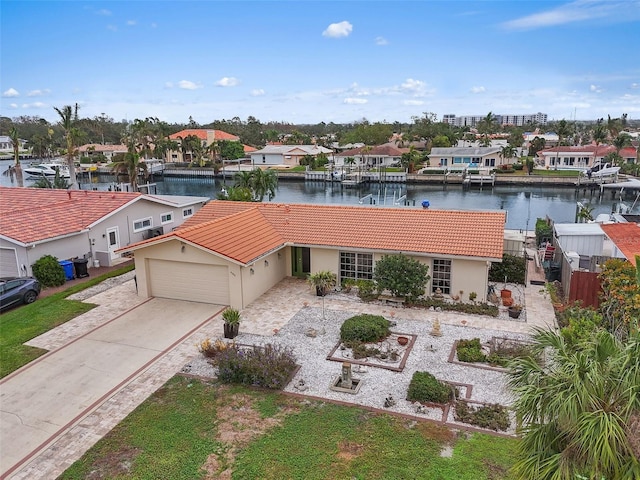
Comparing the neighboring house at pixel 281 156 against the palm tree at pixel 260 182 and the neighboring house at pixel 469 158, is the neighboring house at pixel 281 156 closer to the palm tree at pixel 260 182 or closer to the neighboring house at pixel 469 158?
the neighboring house at pixel 469 158

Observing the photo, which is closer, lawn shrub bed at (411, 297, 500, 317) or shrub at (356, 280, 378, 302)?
lawn shrub bed at (411, 297, 500, 317)

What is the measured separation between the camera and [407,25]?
26.3 metres

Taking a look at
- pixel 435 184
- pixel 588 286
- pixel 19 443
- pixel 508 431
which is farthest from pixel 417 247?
pixel 435 184

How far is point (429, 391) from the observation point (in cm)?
1125

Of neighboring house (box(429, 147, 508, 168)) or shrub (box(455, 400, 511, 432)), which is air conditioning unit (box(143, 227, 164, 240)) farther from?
neighboring house (box(429, 147, 508, 168))

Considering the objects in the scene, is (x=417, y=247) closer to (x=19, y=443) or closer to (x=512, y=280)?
(x=512, y=280)

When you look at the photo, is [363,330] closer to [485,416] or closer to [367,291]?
[367,291]

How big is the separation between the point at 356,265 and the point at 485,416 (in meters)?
9.89

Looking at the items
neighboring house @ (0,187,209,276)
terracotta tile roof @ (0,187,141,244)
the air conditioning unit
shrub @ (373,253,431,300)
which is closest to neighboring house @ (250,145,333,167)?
neighboring house @ (0,187,209,276)

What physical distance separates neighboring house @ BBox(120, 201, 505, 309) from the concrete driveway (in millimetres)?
1201

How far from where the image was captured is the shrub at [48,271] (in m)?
20.1

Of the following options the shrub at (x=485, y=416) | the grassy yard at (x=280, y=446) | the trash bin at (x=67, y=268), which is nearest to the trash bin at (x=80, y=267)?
the trash bin at (x=67, y=268)

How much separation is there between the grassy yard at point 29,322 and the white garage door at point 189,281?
2.61m

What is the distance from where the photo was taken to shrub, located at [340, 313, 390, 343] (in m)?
14.7
